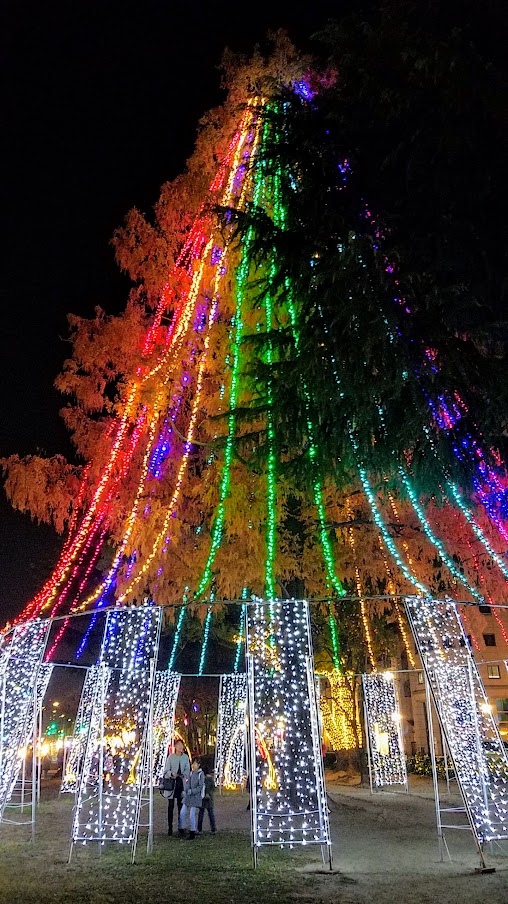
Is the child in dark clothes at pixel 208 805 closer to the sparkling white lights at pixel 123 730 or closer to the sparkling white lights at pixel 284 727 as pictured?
the sparkling white lights at pixel 123 730

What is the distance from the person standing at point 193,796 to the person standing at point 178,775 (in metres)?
0.08

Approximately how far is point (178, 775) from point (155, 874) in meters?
3.02

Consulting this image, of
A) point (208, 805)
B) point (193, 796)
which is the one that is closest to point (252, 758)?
point (193, 796)

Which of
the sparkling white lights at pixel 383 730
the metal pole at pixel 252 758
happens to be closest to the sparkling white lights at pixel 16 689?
the metal pole at pixel 252 758

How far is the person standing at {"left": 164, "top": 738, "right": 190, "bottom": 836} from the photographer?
378 inches

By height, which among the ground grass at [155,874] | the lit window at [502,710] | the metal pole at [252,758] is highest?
the lit window at [502,710]

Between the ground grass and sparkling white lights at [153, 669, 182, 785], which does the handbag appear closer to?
the ground grass

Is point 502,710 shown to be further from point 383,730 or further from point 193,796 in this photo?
point 193,796

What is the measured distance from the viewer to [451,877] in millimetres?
6539

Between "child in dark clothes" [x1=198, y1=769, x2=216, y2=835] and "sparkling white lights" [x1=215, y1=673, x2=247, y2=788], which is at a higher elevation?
"sparkling white lights" [x1=215, y1=673, x2=247, y2=788]

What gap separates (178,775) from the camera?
9773 mm

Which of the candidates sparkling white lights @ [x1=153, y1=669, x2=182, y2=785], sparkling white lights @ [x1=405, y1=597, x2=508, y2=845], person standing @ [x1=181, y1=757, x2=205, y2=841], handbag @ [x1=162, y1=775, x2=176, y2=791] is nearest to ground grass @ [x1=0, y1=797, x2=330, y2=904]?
person standing @ [x1=181, y1=757, x2=205, y2=841]

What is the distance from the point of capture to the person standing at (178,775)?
31.5 feet

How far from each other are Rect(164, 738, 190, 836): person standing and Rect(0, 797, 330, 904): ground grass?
45 centimetres
